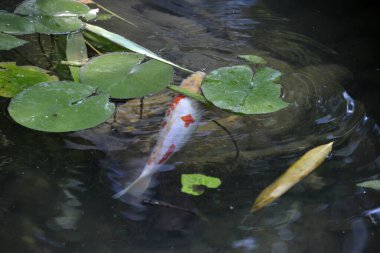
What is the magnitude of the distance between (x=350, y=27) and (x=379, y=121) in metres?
0.62

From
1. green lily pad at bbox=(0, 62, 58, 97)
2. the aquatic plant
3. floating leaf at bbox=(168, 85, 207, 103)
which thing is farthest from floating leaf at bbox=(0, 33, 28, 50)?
floating leaf at bbox=(168, 85, 207, 103)

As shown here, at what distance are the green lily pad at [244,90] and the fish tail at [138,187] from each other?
320 mm

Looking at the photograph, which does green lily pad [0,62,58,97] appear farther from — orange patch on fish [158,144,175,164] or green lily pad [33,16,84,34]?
orange patch on fish [158,144,175,164]

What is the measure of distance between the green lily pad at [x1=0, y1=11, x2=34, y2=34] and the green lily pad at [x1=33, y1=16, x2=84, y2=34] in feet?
0.08

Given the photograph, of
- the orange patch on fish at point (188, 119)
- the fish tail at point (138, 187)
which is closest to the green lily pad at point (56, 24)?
the orange patch on fish at point (188, 119)

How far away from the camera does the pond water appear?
1.13 meters

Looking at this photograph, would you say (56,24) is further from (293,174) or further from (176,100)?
(293,174)

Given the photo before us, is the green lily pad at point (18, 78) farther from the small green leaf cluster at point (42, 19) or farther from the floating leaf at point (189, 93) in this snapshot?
the floating leaf at point (189, 93)

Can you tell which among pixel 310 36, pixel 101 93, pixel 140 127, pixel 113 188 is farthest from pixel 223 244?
pixel 310 36

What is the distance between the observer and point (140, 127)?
1.43 metres

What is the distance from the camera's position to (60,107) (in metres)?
1.34

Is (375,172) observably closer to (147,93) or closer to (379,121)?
(379,121)

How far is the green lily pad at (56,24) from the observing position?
5.77 ft

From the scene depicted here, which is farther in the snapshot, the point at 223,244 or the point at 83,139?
the point at 83,139
